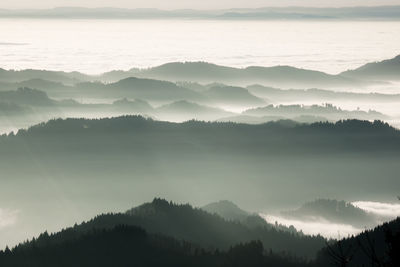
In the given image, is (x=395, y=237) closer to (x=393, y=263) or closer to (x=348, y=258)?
(x=393, y=263)

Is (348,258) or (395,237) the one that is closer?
(348,258)

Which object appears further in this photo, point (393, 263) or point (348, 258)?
point (393, 263)

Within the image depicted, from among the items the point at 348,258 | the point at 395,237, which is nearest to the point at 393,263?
the point at 395,237
